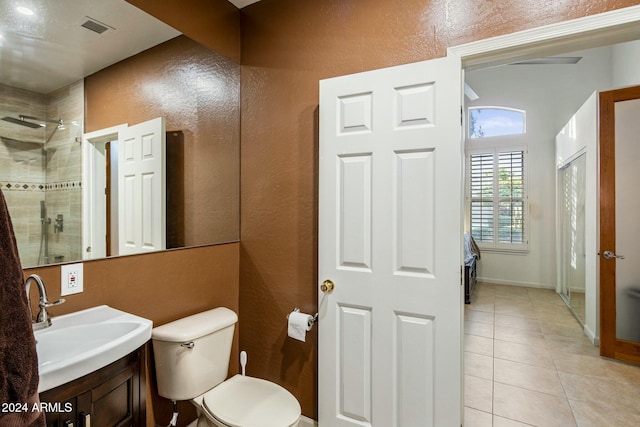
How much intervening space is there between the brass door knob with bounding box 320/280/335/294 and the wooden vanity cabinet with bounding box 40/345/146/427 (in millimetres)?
891

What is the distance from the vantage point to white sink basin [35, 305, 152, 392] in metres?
0.94

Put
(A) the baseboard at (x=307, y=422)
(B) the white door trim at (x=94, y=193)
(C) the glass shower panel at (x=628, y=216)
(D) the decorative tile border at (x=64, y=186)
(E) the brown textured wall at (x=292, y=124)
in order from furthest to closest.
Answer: (C) the glass shower panel at (x=628, y=216), (A) the baseboard at (x=307, y=422), (E) the brown textured wall at (x=292, y=124), (B) the white door trim at (x=94, y=193), (D) the decorative tile border at (x=64, y=186)

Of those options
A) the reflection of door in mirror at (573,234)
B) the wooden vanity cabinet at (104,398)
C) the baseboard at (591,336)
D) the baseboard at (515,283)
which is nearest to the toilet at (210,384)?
the wooden vanity cabinet at (104,398)

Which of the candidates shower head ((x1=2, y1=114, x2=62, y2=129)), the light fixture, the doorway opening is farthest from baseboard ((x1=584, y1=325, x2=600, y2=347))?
the light fixture

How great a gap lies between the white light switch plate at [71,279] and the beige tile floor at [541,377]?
7.78 ft

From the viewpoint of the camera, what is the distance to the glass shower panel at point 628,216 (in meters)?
2.66

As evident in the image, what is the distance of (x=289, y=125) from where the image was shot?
1990 mm

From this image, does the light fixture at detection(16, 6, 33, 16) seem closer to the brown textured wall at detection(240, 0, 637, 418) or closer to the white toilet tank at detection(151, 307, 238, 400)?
the brown textured wall at detection(240, 0, 637, 418)

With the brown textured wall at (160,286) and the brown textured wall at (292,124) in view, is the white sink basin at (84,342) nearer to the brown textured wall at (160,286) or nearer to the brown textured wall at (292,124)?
the brown textured wall at (160,286)

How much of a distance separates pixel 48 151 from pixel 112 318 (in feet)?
2.49

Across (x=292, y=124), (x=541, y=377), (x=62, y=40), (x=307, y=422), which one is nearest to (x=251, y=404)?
(x=307, y=422)

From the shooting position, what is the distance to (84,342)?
1.24 meters

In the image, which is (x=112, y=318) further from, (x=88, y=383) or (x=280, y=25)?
(x=280, y=25)

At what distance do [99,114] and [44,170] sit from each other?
0.35 m
